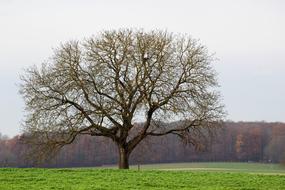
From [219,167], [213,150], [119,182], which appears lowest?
[119,182]

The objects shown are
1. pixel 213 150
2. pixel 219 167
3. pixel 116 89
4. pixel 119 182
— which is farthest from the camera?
pixel 213 150

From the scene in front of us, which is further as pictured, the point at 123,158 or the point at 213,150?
the point at 213,150

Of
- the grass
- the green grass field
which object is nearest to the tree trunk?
the green grass field

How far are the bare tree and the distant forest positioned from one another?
110 feet

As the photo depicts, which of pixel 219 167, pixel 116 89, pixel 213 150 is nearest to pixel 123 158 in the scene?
pixel 116 89

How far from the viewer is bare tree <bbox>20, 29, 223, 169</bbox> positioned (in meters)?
36.3

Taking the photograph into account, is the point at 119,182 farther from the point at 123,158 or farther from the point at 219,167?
the point at 219,167

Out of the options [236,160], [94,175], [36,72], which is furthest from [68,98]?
[236,160]

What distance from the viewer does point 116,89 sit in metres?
37.1

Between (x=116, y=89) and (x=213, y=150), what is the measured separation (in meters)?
63.3

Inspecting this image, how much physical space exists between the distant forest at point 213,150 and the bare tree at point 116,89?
33.7 metres

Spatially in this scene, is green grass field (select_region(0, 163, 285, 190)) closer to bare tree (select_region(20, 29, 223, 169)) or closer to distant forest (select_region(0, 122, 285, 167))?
bare tree (select_region(20, 29, 223, 169))

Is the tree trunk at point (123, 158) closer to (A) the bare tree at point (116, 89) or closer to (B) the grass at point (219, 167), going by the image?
(A) the bare tree at point (116, 89)

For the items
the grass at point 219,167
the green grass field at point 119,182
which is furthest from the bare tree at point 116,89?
the grass at point 219,167
